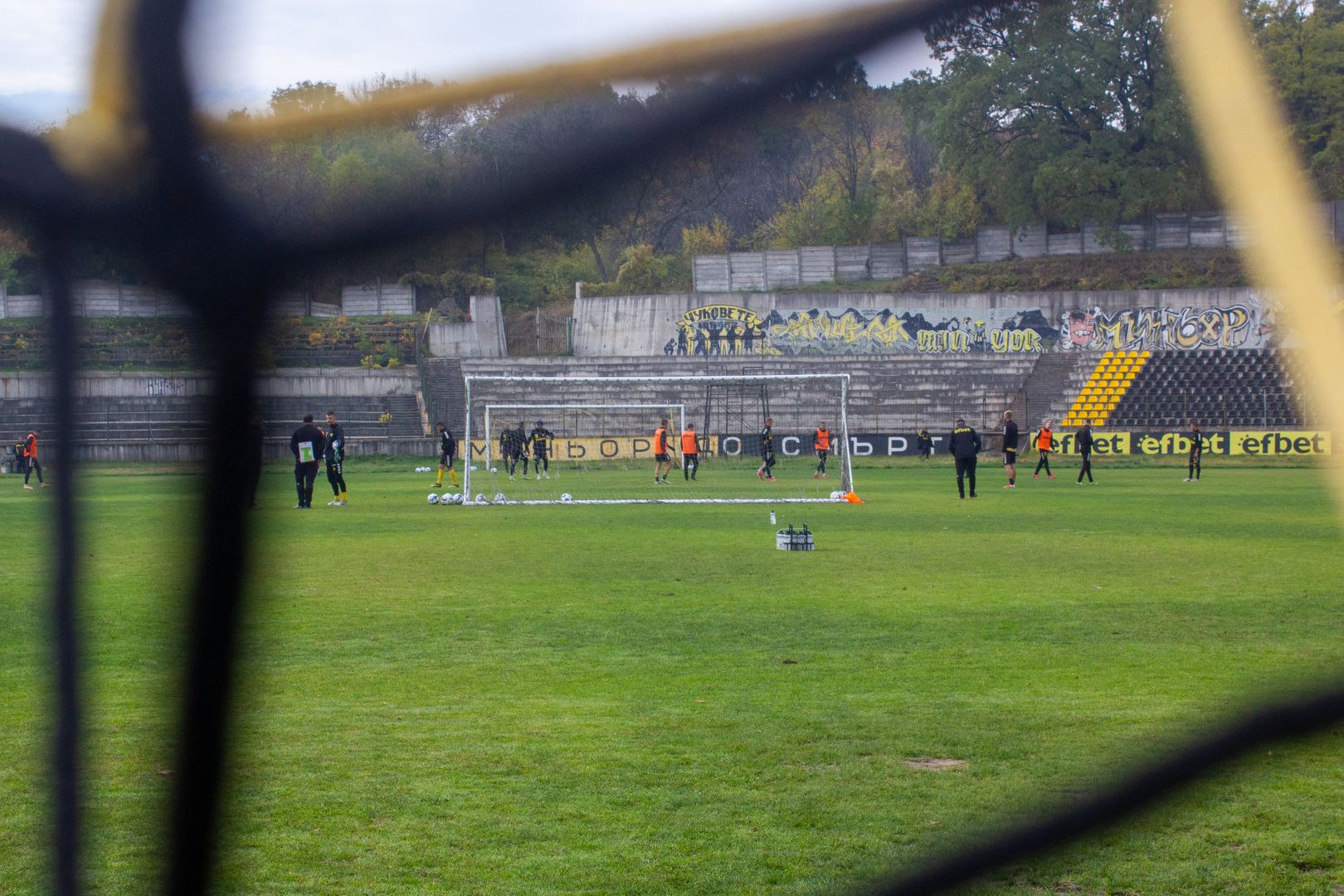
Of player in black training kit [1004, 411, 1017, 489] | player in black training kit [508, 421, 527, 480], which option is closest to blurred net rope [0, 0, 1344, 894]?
player in black training kit [1004, 411, 1017, 489]

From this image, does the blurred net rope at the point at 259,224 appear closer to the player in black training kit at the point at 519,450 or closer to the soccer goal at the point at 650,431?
the soccer goal at the point at 650,431

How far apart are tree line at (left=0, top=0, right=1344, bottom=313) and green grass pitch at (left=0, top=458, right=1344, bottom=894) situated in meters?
0.22

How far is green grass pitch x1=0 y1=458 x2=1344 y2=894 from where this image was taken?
1.14 metres

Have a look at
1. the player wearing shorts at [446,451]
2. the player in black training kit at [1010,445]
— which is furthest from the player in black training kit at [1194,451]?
the player wearing shorts at [446,451]

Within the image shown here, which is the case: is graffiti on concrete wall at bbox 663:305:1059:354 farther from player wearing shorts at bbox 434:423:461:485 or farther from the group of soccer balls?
the group of soccer balls

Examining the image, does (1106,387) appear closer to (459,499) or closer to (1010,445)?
(1010,445)

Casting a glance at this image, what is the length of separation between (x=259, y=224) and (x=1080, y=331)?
44788 mm

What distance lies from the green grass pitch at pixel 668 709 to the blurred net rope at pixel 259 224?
26 mm

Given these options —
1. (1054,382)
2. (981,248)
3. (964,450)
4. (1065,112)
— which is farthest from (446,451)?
(1065,112)

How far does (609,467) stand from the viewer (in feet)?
126

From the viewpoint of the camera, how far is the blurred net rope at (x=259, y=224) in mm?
809

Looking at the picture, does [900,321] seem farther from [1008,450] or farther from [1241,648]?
[1241,648]

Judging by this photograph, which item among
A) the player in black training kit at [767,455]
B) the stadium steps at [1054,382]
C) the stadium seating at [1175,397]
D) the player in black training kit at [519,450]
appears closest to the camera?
the player in black training kit at [767,455]

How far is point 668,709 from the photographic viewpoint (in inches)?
242
